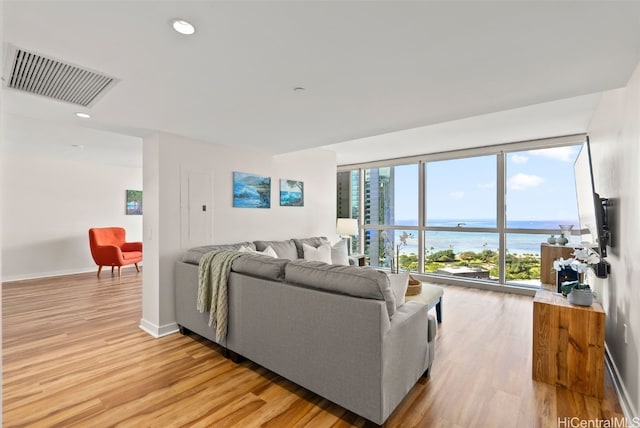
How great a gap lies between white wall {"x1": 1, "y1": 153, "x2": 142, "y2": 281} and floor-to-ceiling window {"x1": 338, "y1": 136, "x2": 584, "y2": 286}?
574cm

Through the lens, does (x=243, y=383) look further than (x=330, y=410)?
Yes

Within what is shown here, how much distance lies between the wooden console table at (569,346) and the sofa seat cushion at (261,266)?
2.07 meters

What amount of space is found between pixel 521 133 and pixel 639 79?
266cm

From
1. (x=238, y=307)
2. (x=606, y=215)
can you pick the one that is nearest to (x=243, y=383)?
(x=238, y=307)

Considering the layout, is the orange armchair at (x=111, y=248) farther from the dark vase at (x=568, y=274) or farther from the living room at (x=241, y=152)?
the dark vase at (x=568, y=274)

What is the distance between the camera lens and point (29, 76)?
214 centimetres

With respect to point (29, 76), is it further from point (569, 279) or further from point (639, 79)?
point (569, 279)

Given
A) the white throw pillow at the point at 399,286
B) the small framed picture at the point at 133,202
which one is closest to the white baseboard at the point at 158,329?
the white throw pillow at the point at 399,286

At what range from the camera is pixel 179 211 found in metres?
3.58

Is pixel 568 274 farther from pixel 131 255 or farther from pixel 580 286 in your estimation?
pixel 131 255

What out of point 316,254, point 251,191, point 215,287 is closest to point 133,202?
point 251,191

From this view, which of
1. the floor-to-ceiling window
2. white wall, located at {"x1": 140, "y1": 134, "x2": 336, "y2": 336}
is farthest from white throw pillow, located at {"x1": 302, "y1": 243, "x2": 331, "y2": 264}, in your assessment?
the floor-to-ceiling window

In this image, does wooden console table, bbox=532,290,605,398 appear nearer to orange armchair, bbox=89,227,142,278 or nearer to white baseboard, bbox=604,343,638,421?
white baseboard, bbox=604,343,638,421

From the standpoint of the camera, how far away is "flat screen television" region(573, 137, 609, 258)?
2.54 m
